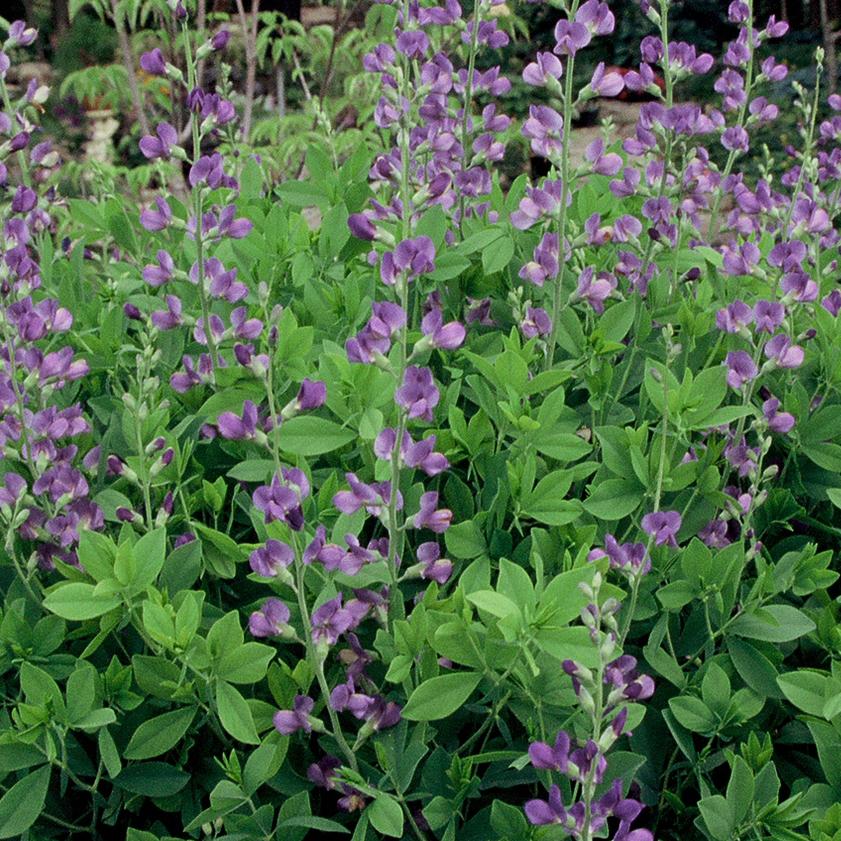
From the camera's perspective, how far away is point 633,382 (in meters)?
2.00

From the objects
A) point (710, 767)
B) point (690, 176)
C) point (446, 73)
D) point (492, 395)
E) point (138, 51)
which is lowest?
point (138, 51)

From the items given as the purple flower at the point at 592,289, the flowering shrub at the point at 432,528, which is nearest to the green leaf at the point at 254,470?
the flowering shrub at the point at 432,528

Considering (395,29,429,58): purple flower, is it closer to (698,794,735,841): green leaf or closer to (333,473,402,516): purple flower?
(333,473,402,516): purple flower

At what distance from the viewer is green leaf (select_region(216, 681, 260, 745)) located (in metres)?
1.42

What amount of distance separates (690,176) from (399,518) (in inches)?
37.1

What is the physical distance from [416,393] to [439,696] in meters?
0.38

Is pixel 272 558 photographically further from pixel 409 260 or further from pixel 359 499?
pixel 409 260

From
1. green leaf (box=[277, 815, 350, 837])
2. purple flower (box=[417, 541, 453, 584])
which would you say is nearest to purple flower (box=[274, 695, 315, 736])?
green leaf (box=[277, 815, 350, 837])

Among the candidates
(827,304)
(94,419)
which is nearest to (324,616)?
(94,419)

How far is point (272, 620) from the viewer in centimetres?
143

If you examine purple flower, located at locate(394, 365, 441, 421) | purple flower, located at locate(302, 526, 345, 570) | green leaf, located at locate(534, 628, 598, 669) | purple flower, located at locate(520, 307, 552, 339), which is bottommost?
green leaf, located at locate(534, 628, 598, 669)

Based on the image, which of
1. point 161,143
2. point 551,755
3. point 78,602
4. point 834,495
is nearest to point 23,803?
point 78,602

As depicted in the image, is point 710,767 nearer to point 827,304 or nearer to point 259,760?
point 259,760

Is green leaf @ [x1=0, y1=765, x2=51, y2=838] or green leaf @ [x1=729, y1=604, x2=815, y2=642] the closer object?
green leaf @ [x1=0, y1=765, x2=51, y2=838]
